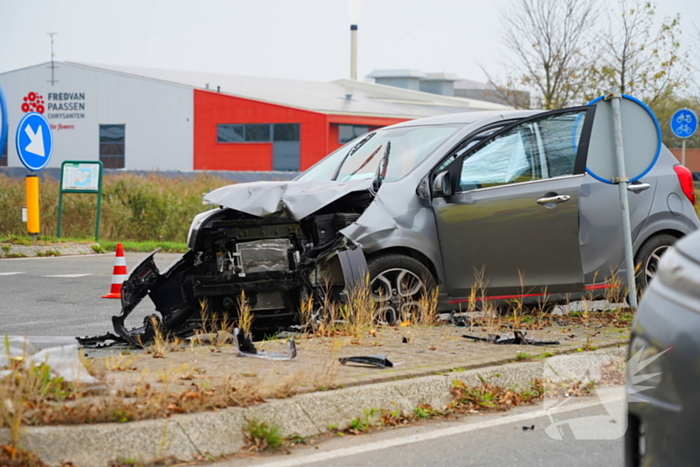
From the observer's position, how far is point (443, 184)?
753 cm

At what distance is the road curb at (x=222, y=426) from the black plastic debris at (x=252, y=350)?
95 centimetres

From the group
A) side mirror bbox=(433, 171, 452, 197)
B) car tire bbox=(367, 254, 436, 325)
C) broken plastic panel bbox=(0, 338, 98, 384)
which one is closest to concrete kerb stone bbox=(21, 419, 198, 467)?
broken plastic panel bbox=(0, 338, 98, 384)

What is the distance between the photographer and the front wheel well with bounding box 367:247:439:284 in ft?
24.3

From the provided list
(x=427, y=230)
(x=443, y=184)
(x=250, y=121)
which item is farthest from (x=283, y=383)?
(x=250, y=121)

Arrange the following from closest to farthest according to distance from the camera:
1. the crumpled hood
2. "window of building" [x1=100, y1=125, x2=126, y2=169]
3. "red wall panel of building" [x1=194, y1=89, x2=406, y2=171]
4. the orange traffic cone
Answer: the crumpled hood
the orange traffic cone
"red wall panel of building" [x1=194, y1=89, x2=406, y2=171]
"window of building" [x1=100, y1=125, x2=126, y2=169]

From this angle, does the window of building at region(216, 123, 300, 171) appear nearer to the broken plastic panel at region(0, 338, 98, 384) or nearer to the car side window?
the car side window

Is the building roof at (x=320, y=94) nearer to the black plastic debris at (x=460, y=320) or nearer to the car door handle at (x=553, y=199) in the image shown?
the car door handle at (x=553, y=199)

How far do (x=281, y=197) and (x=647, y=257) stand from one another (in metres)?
3.35

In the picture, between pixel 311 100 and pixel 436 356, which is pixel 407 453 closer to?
pixel 436 356

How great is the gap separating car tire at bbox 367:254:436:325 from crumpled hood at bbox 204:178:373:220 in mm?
605

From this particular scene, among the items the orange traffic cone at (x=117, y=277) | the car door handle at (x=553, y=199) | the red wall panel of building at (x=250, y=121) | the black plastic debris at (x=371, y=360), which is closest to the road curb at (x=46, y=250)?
the orange traffic cone at (x=117, y=277)

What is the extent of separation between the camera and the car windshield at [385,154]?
7.96m

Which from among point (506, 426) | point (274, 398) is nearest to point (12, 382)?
point (274, 398)

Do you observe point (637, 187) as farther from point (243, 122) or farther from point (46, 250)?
point (243, 122)
